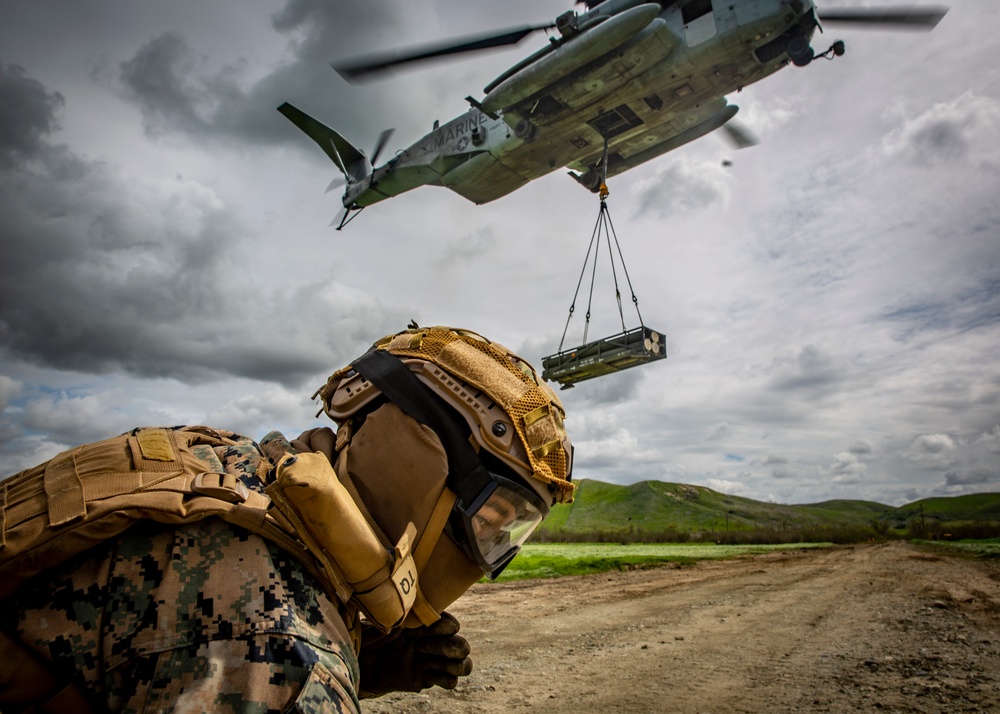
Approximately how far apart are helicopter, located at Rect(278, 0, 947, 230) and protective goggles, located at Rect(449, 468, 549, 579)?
1149cm

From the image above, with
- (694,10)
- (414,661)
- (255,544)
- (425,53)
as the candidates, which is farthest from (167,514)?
(425,53)

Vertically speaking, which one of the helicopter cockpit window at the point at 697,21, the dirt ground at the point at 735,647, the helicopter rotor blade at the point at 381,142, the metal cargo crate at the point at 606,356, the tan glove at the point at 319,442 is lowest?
the dirt ground at the point at 735,647

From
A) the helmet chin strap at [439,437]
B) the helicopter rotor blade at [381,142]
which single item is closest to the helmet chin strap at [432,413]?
the helmet chin strap at [439,437]

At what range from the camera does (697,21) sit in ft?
39.3

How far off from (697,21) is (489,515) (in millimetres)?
12863

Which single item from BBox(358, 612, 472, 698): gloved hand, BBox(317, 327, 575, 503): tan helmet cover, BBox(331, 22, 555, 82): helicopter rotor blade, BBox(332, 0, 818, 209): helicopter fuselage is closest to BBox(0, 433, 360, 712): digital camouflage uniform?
BBox(317, 327, 575, 503): tan helmet cover

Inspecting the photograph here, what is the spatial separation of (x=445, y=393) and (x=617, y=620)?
6592mm

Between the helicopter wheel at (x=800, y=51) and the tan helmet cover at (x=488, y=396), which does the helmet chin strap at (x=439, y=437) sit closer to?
the tan helmet cover at (x=488, y=396)

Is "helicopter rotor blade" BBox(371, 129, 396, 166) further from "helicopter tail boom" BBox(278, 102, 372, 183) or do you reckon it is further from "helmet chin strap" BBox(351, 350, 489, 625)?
"helmet chin strap" BBox(351, 350, 489, 625)

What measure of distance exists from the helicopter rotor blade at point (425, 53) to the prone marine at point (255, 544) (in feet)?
44.6

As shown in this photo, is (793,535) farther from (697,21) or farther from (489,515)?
(489,515)

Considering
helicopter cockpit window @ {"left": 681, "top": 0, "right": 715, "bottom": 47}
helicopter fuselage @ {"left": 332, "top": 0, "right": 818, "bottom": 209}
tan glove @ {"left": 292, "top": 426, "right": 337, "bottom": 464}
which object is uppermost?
helicopter cockpit window @ {"left": 681, "top": 0, "right": 715, "bottom": 47}

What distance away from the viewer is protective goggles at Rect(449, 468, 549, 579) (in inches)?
75.5

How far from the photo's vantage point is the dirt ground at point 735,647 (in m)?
4.30
